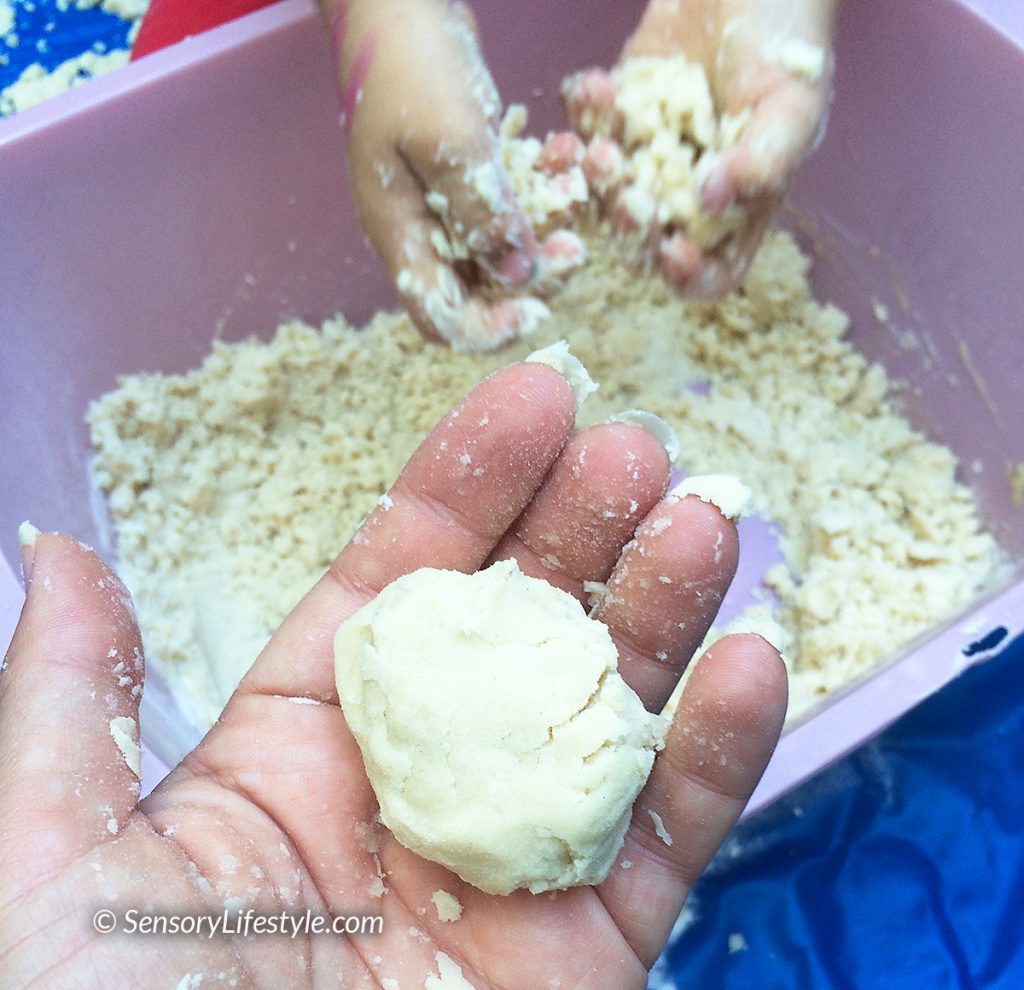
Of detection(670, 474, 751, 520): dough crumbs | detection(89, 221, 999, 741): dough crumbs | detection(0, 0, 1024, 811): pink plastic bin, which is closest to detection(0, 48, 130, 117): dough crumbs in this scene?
detection(0, 0, 1024, 811): pink plastic bin

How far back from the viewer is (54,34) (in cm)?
149

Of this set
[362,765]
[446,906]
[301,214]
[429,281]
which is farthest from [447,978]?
[301,214]

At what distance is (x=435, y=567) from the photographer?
91cm

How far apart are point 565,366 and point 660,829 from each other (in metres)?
0.43

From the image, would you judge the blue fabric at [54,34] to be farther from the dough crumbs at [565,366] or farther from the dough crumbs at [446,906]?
the dough crumbs at [446,906]

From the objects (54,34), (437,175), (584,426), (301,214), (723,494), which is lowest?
(723,494)

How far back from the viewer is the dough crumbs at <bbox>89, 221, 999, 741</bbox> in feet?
3.89

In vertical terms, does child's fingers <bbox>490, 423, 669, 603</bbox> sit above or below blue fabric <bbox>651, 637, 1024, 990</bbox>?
above

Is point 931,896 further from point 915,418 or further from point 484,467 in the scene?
point 484,467

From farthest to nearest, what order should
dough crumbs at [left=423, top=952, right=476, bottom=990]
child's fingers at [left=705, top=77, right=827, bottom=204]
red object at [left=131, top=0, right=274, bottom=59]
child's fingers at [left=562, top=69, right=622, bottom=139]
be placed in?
red object at [left=131, top=0, right=274, bottom=59] → child's fingers at [left=562, top=69, right=622, bottom=139] → child's fingers at [left=705, top=77, right=827, bottom=204] → dough crumbs at [left=423, top=952, right=476, bottom=990]

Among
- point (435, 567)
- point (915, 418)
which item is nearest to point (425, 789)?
point (435, 567)

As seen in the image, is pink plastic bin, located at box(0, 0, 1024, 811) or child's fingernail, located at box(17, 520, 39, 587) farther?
pink plastic bin, located at box(0, 0, 1024, 811)

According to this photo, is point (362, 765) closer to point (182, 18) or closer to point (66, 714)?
point (66, 714)

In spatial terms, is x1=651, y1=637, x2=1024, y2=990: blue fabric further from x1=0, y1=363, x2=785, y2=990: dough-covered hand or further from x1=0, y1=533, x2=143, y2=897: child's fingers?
x1=0, y1=533, x2=143, y2=897: child's fingers
